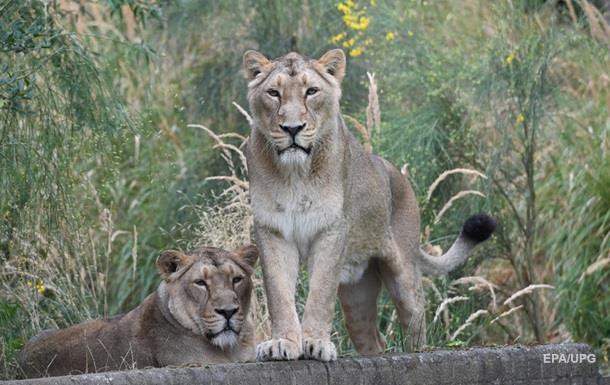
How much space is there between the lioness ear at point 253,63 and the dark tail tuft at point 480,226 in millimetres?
1735

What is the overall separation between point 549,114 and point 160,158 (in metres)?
3.17

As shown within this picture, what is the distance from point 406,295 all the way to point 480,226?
67cm

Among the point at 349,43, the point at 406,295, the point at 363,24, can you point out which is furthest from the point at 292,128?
the point at 349,43

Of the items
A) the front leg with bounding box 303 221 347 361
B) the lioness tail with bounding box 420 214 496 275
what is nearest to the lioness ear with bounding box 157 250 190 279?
the front leg with bounding box 303 221 347 361

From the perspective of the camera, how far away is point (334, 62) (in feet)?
20.7

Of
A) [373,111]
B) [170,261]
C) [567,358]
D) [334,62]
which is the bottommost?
[567,358]

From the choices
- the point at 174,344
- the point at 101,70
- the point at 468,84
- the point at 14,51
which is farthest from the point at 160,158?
the point at 174,344

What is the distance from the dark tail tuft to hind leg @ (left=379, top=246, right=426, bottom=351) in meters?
0.53

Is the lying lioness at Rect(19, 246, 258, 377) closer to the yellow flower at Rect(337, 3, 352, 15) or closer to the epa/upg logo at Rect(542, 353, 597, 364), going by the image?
the epa/upg logo at Rect(542, 353, 597, 364)

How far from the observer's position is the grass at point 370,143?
7598mm

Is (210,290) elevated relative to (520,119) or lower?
lower

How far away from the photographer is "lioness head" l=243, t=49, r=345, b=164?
588 centimetres

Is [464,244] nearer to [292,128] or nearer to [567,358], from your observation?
[567,358]

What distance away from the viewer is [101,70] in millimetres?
7793
